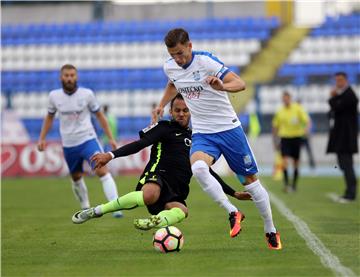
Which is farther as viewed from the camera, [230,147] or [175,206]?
[175,206]

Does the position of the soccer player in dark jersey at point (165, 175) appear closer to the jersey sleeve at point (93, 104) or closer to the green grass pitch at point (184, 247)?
the green grass pitch at point (184, 247)

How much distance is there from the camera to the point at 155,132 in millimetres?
8625

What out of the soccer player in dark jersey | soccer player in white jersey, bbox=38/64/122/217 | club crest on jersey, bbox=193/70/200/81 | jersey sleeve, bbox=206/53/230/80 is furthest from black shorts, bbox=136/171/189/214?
soccer player in white jersey, bbox=38/64/122/217

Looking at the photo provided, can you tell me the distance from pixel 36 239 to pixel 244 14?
28236 millimetres

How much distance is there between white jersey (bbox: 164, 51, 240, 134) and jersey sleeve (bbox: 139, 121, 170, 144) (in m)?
0.45

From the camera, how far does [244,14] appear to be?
120 feet

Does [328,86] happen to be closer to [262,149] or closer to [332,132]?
[262,149]

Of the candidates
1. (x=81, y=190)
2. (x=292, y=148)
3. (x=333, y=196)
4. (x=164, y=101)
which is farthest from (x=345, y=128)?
(x=164, y=101)

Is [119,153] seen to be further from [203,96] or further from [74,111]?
[74,111]

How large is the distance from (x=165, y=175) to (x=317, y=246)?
1709 millimetres

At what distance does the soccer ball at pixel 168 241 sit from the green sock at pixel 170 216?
0.15m

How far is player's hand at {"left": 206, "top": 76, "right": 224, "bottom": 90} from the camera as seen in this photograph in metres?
7.41

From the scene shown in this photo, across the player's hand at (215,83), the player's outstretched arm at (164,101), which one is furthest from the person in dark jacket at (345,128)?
the player's hand at (215,83)

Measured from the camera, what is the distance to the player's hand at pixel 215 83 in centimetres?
741
